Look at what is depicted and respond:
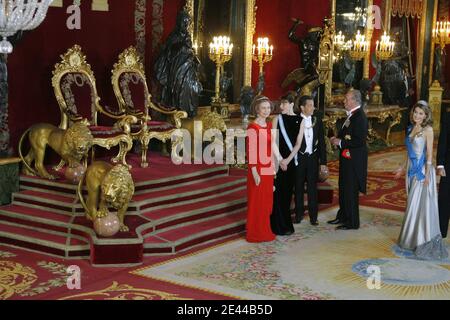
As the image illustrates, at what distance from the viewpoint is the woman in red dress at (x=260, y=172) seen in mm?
7305

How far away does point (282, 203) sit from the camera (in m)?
7.79

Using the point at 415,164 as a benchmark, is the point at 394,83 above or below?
above

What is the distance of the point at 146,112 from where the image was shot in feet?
32.3

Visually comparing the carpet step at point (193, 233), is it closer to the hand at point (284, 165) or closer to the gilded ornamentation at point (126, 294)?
the hand at point (284, 165)

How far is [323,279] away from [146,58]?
503 centimetres

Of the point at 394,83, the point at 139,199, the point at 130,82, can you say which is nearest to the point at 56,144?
the point at 139,199

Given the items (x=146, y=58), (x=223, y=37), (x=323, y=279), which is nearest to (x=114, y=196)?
(x=323, y=279)

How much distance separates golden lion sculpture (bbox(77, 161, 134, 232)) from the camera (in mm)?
6816

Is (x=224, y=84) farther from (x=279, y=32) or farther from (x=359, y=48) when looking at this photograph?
(x=359, y=48)

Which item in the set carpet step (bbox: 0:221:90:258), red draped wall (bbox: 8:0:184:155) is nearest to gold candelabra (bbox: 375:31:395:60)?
red draped wall (bbox: 8:0:184:155)

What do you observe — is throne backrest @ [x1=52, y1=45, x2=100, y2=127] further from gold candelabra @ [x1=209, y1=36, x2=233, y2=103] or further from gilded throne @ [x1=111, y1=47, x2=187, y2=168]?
gold candelabra @ [x1=209, y1=36, x2=233, y2=103]

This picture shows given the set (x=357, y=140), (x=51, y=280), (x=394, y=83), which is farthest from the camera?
(x=394, y=83)

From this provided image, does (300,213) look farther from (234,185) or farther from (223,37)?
(223,37)

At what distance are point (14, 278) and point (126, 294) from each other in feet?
3.45
